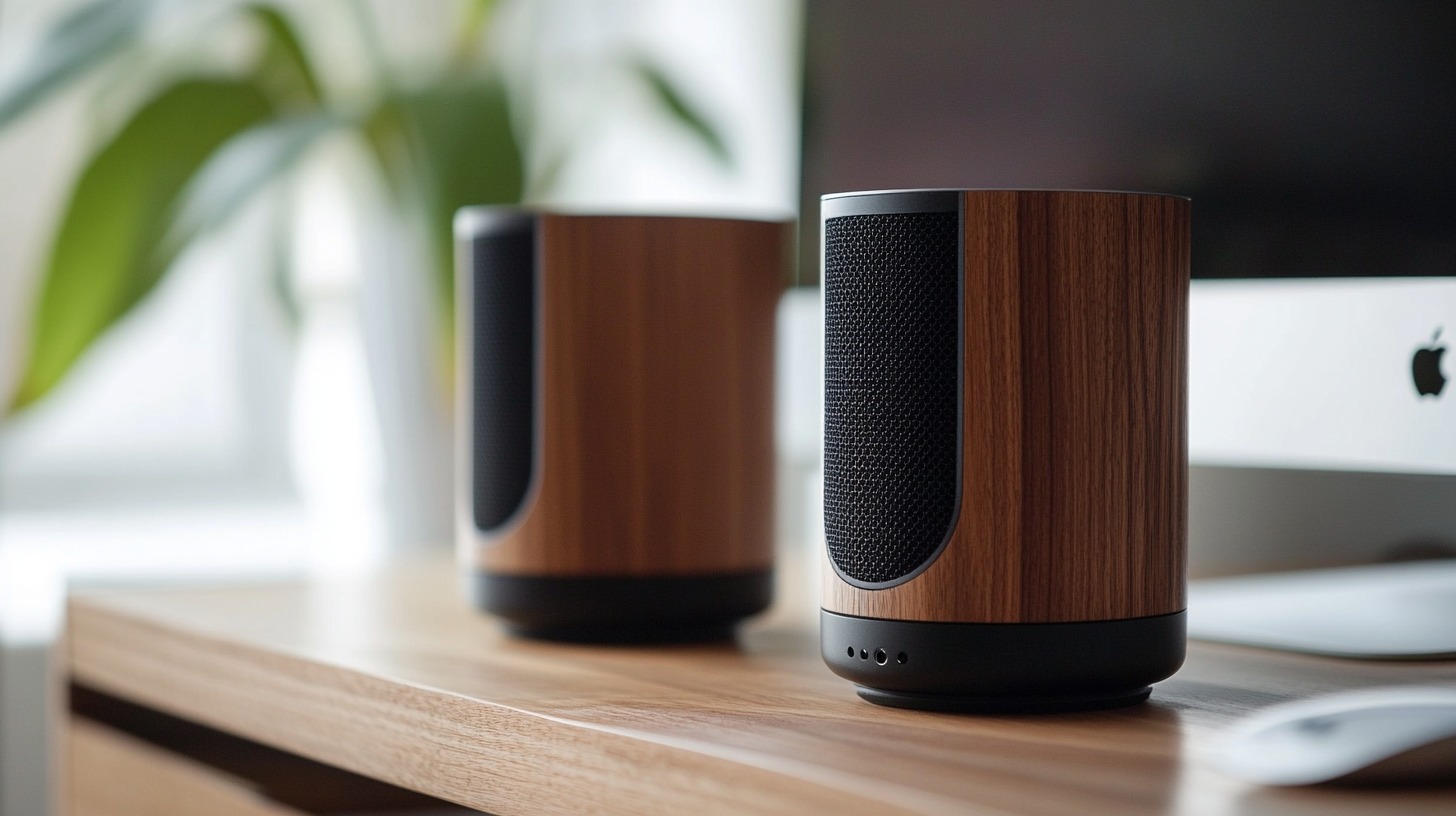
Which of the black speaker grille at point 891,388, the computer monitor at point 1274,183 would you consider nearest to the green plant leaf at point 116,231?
the computer monitor at point 1274,183

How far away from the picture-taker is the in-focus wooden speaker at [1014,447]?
1.71ft

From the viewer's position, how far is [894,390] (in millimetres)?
540

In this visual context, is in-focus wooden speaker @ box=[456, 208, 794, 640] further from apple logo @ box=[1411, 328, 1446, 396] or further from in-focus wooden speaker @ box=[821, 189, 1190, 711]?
apple logo @ box=[1411, 328, 1446, 396]

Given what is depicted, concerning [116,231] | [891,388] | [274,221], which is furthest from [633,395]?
[274,221]

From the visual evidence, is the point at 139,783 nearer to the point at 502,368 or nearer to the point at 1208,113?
the point at 502,368

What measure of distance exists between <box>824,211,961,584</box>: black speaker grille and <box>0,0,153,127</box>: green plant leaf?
0.88m

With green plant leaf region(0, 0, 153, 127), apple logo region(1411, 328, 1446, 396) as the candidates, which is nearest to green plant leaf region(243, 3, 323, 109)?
green plant leaf region(0, 0, 153, 127)

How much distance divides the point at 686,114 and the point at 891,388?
2.99 feet

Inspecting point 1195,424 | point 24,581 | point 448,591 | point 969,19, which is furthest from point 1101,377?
point 24,581

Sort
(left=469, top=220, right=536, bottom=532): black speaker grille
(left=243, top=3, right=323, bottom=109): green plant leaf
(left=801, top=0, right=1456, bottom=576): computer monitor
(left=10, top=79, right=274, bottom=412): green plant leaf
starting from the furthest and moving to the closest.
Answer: (left=243, top=3, right=323, bottom=109): green plant leaf
(left=10, top=79, right=274, bottom=412): green plant leaf
(left=469, top=220, right=536, bottom=532): black speaker grille
(left=801, top=0, right=1456, bottom=576): computer monitor

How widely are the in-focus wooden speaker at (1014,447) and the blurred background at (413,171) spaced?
19 centimetres

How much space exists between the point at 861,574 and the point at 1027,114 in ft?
1.16

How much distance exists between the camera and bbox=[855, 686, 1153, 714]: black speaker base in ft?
1.75

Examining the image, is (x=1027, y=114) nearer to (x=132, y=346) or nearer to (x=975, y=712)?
(x=975, y=712)
